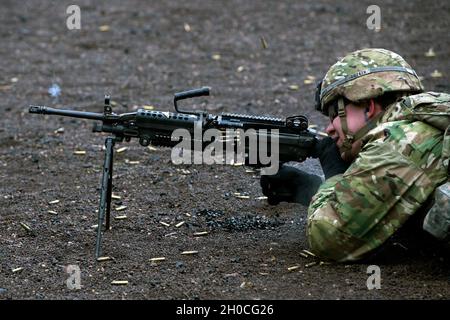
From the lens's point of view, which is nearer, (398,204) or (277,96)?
(398,204)

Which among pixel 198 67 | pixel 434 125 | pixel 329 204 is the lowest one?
pixel 329 204

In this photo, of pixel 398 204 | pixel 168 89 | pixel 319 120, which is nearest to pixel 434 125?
pixel 398 204

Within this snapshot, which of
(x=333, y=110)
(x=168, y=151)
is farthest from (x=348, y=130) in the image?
(x=168, y=151)

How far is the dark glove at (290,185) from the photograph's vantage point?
5781 millimetres

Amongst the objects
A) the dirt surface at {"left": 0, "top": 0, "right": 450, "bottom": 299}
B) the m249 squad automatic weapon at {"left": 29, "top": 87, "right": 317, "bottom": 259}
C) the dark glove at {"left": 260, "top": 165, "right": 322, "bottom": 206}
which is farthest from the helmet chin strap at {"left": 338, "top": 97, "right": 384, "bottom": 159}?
the dirt surface at {"left": 0, "top": 0, "right": 450, "bottom": 299}

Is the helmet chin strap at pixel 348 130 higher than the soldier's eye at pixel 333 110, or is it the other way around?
the soldier's eye at pixel 333 110

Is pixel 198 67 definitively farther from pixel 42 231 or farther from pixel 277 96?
pixel 42 231

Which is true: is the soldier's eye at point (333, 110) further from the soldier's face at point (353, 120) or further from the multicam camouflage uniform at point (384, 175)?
the multicam camouflage uniform at point (384, 175)

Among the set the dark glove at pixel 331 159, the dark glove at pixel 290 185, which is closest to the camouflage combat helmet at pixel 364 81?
the dark glove at pixel 331 159

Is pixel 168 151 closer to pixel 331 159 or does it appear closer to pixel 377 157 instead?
pixel 331 159

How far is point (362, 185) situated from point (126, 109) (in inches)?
188

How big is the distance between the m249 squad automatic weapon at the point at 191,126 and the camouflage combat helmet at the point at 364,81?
307 millimetres
